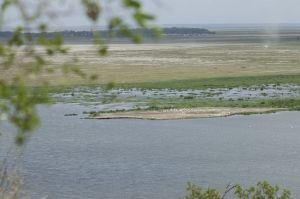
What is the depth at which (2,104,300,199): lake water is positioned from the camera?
61.9 ft

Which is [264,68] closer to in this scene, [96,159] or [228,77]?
[228,77]

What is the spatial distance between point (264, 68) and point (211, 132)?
28977mm

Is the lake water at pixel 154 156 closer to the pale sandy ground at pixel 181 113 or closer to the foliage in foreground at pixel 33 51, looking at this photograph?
the pale sandy ground at pixel 181 113

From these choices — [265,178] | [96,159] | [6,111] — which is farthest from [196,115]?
[6,111]

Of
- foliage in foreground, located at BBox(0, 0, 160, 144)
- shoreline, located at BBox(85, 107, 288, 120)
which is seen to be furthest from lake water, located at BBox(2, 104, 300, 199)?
foliage in foreground, located at BBox(0, 0, 160, 144)

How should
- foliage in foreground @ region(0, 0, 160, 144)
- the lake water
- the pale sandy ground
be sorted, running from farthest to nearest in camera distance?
the pale sandy ground, the lake water, foliage in foreground @ region(0, 0, 160, 144)

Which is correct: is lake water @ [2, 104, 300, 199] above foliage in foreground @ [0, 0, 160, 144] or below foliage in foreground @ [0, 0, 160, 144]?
below

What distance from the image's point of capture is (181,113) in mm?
33281

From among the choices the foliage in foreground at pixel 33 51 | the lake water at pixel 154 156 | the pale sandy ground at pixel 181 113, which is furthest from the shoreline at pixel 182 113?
the foliage in foreground at pixel 33 51

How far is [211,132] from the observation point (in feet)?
92.5

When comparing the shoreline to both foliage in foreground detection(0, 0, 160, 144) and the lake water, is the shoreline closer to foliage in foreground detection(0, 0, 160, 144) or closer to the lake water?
the lake water

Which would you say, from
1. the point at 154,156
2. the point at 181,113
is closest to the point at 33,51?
the point at 154,156

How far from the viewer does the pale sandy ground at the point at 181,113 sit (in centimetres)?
3228

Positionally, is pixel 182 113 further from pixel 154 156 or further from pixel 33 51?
pixel 33 51
